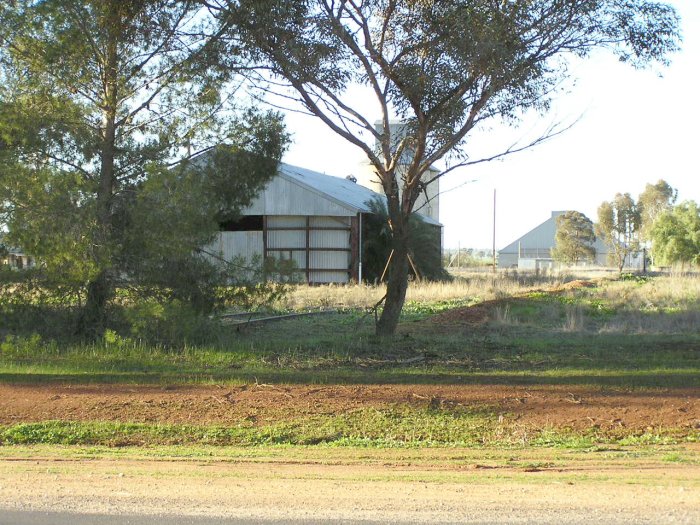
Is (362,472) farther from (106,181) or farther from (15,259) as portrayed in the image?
(106,181)

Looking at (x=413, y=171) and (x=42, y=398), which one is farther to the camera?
(x=413, y=171)

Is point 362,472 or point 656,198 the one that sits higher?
point 656,198

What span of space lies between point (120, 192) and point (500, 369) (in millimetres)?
8224

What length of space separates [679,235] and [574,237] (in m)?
22.1

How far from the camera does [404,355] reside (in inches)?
619

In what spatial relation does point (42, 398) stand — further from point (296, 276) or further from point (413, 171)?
point (413, 171)

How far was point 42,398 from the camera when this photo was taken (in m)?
→ 12.5

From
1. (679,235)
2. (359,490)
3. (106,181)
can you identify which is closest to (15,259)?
(106,181)

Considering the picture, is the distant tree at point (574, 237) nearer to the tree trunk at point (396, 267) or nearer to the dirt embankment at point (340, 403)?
the tree trunk at point (396, 267)

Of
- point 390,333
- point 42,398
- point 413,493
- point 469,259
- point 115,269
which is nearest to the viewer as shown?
point 413,493

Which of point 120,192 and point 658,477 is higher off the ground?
point 120,192

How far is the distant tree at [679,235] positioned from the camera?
5544cm

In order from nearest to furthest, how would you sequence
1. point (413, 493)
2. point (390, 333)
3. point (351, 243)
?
point (413, 493), point (390, 333), point (351, 243)

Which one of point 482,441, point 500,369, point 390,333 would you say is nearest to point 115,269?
point 390,333
